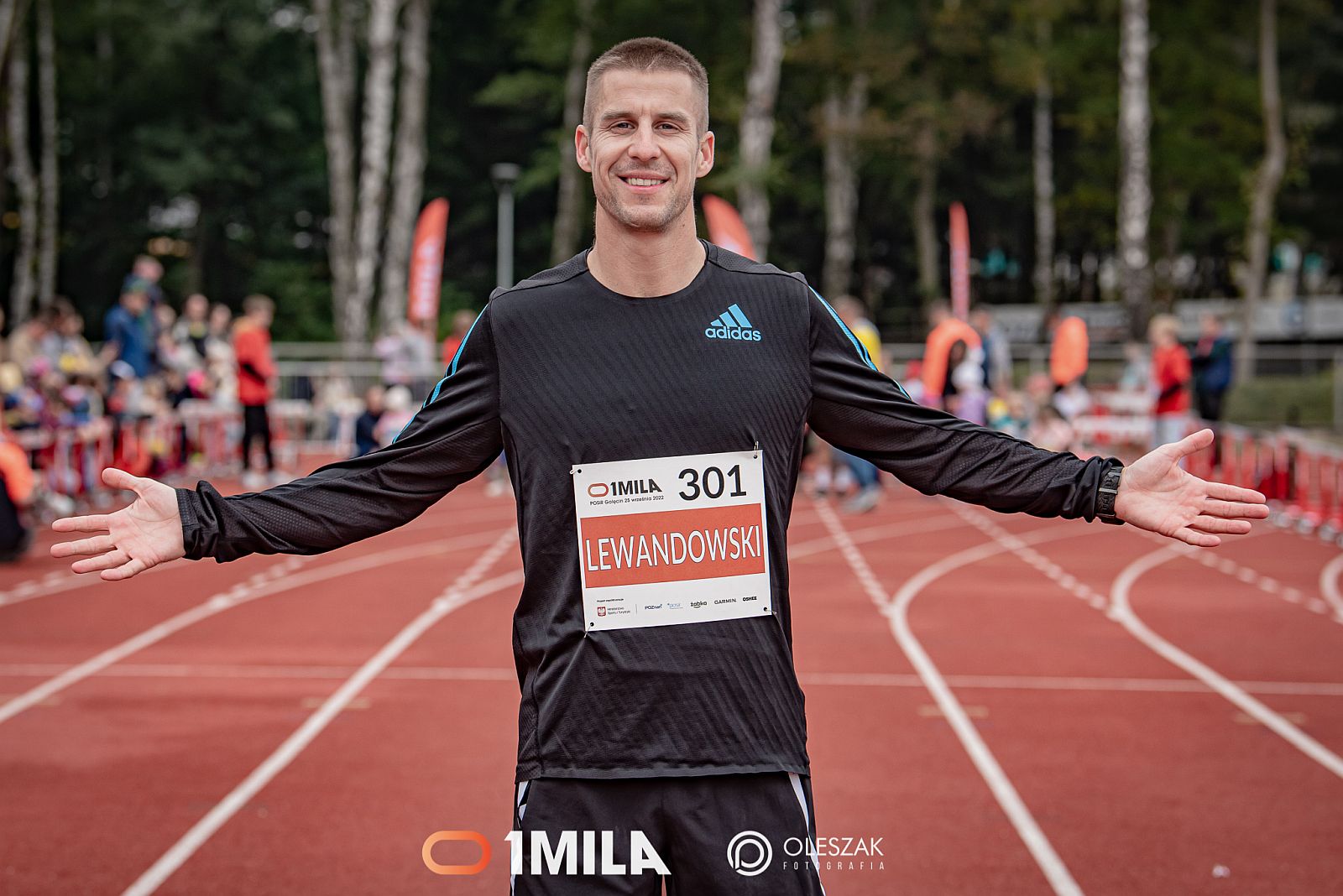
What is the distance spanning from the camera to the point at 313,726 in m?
7.03

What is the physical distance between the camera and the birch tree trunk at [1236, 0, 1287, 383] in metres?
30.6

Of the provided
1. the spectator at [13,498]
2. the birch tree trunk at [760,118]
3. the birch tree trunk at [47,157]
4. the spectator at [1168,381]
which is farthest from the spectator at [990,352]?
the birch tree trunk at [47,157]

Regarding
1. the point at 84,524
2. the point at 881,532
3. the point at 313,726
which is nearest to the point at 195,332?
the point at 881,532

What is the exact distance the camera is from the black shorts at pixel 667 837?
2516 mm

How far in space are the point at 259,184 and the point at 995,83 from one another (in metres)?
19.8

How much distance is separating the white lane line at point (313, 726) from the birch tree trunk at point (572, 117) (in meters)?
23.3

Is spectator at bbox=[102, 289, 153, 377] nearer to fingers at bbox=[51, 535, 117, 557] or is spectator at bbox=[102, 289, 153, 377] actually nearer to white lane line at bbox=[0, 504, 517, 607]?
white lane line at bbox=[0, 504, 517, 607]

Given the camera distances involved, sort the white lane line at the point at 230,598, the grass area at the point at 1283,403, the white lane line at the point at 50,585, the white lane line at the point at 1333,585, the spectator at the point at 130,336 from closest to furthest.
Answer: the white lane line at the point at 230,598, the white lane line at the point at 50,585, the white lane line at the point at 1333,585, the spectator at the point at 130,336, the grass area at the point at 1283,403

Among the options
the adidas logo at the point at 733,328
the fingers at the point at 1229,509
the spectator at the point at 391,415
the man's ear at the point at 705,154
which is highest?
the man's ear at the point at 705,154

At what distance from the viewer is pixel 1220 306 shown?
142 ft

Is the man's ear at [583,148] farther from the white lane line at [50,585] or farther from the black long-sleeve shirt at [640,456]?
the white lane line at [50,585]

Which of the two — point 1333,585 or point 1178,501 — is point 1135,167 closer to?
point 1333,585

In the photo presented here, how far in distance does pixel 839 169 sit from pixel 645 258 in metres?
31.9

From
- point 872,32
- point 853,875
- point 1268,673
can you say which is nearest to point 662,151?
point 853,875
